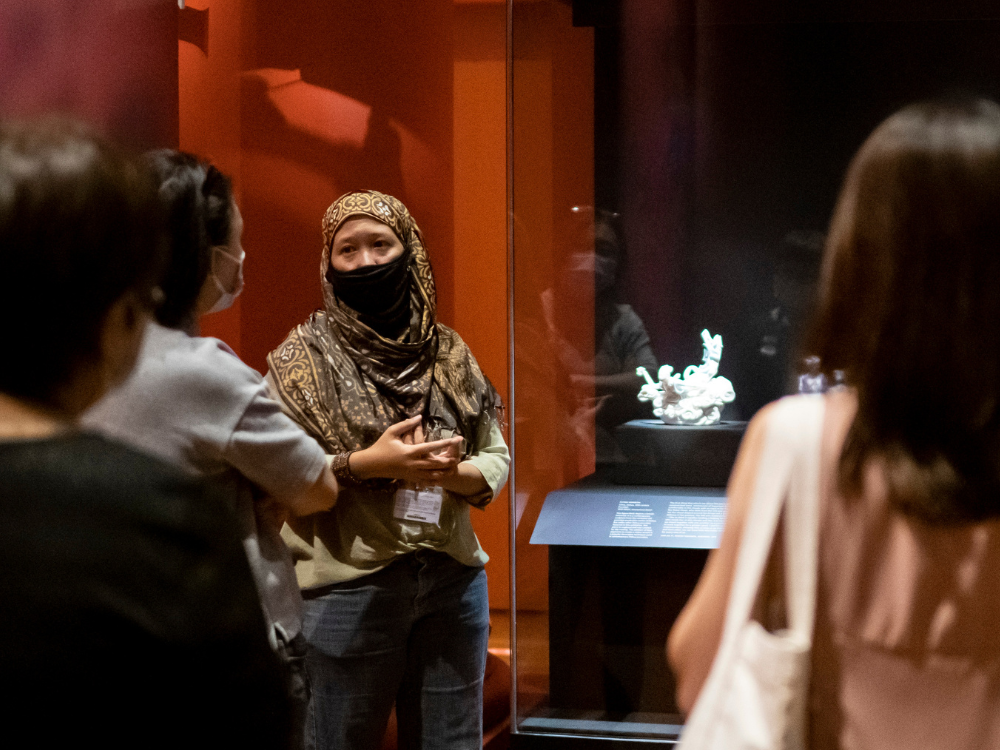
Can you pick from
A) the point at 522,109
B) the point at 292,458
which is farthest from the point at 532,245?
the point at 292,458

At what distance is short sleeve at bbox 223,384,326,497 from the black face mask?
27.9 inches

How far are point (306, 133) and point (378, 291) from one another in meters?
1.70

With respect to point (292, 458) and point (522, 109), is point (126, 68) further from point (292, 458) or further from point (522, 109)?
point (292, 458)

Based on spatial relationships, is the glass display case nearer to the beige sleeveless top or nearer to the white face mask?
the white face mask

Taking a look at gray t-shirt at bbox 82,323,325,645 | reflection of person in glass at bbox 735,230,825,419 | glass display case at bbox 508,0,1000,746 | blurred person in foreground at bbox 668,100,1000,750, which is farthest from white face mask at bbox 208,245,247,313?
reflection of person in glass at bbox 735,230,825,419

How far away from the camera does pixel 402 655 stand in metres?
2.13

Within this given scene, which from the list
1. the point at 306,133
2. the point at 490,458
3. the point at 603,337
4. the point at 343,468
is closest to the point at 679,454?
the point at 603,337

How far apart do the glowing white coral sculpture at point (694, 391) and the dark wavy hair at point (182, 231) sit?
1918 millimetres

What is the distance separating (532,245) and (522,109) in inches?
15.8

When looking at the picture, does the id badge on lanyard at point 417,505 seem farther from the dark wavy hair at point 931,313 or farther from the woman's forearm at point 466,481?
the dark wavy hair at point 931,313

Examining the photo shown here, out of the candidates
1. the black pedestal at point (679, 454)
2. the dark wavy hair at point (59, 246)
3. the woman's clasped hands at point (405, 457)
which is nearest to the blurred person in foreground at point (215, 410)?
the woman's clasped hands at point (405, 457)

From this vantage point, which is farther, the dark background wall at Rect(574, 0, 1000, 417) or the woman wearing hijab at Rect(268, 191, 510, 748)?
the dark background wall at Rect(574, 0, 1000, 417)

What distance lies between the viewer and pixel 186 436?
4.73 ft

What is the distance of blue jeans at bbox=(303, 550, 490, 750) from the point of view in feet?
6.85
